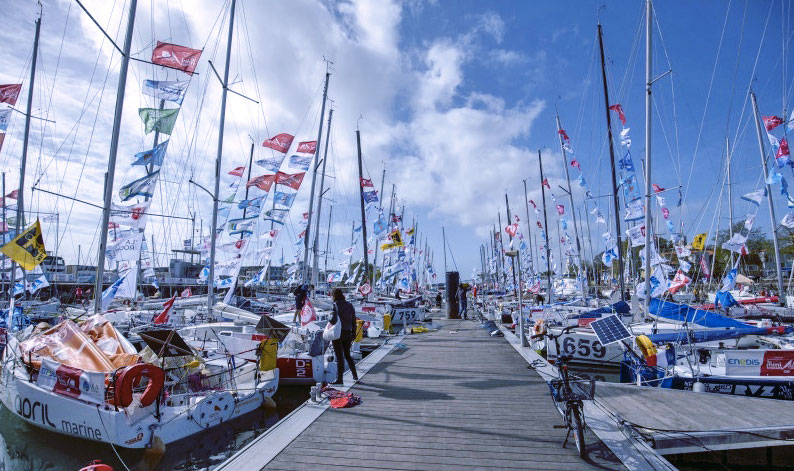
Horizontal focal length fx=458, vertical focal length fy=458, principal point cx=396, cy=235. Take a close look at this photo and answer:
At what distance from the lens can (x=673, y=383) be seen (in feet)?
30.8

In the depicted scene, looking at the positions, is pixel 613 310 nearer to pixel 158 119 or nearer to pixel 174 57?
pixel 158 119

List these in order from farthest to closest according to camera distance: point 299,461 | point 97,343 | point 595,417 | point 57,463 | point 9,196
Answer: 1. point 9,196
2. point 97,343
3. point 57,463
4. point 595,417
5. point 299,461

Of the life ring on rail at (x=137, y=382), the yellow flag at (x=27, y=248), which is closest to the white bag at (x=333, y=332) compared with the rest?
the life ring on rail at (x=137, y=382)

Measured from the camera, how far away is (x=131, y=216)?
1250 cm

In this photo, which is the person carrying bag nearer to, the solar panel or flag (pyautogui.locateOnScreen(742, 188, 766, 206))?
the solar panel

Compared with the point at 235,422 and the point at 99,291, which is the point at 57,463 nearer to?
the point at 235,422

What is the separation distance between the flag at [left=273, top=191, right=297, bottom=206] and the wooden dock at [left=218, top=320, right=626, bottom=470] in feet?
33.2

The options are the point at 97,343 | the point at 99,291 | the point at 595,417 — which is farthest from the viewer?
the point at 99,291

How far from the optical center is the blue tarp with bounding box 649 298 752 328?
42.3 ft

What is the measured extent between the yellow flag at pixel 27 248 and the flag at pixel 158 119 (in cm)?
363

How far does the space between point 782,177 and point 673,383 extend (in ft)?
35.7

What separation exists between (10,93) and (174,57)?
9.80 m

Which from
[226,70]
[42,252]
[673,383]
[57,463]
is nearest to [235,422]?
[57,463]

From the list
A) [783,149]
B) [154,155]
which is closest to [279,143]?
[154,155]
